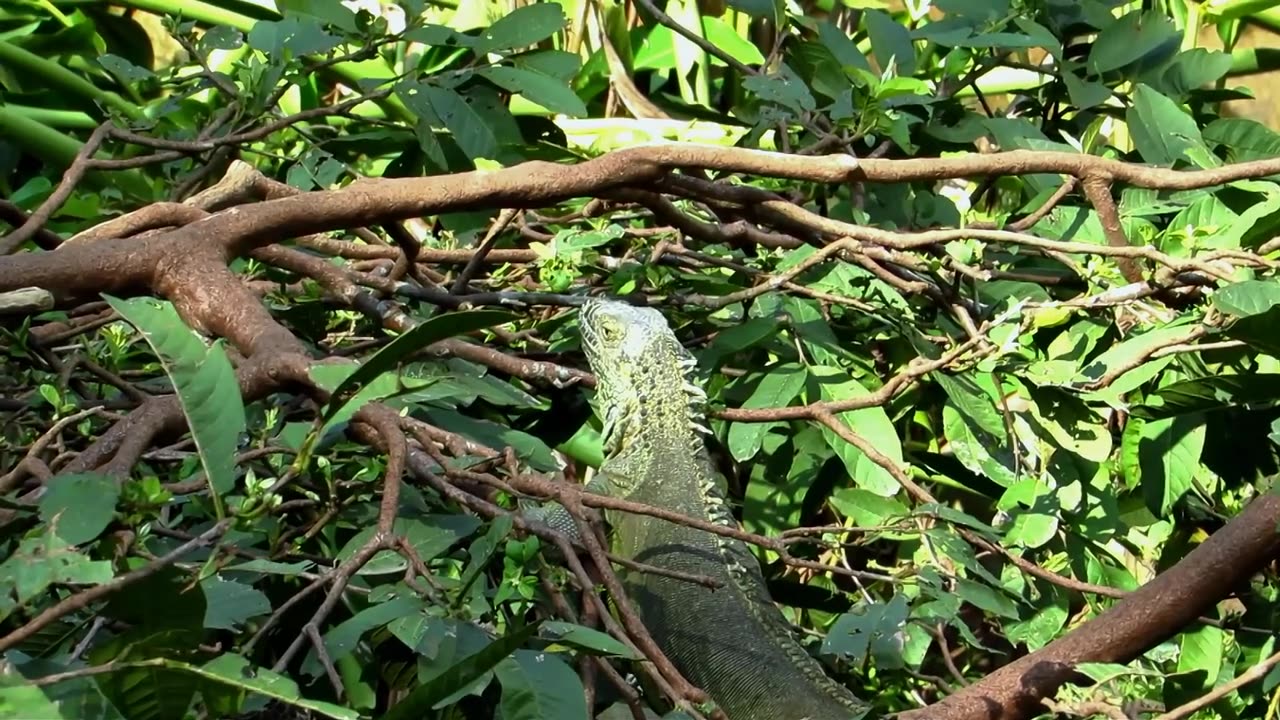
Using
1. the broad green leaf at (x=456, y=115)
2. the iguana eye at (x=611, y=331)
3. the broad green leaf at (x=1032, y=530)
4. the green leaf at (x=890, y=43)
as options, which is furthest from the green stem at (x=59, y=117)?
the broad green leaf at (x=1032, y=530)

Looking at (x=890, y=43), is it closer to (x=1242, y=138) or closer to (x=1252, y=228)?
(x=1242, y=138)

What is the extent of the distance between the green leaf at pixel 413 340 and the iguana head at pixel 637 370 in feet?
5.13

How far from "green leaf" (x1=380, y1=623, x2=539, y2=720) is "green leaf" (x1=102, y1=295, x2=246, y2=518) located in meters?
0.20

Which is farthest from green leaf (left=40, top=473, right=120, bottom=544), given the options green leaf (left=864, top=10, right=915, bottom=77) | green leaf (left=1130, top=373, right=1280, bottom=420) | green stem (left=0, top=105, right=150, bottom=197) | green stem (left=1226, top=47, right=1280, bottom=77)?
green stem (left=1226, top=47, right=1280, bottom=77)

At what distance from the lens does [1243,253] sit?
1.69 meters

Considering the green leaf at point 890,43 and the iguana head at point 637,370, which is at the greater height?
the green leaf at point 890,43

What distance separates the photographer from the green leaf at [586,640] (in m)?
0.96

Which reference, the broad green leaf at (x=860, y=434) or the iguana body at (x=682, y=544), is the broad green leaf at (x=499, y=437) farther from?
the broad green leaf at (x=860, y=434)

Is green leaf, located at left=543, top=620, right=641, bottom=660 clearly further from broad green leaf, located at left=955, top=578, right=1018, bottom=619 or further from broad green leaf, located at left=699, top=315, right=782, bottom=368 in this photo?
broad green leaf, located at left=699, top=315, right=782, bottom=368

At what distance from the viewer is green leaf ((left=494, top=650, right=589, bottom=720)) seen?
36.4 inches

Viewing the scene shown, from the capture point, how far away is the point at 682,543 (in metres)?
2.19

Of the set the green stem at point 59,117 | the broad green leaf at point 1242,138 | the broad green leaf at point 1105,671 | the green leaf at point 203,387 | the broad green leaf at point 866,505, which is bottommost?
the green stem at point 59,117

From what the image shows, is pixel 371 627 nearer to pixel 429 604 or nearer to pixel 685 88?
pixel 429 604

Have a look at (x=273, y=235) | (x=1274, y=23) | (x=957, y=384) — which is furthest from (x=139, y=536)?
(x=1274, y=23)
